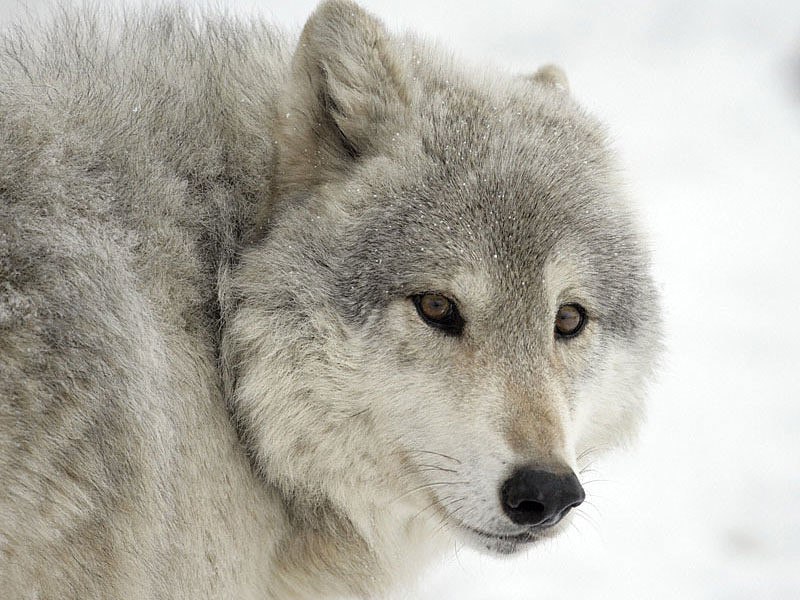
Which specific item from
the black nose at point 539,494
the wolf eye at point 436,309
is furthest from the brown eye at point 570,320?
the black nose at point 539,494

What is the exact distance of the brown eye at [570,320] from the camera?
3.15m

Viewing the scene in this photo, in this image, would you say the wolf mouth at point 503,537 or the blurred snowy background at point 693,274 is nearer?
the wolf mouth at point 503,537

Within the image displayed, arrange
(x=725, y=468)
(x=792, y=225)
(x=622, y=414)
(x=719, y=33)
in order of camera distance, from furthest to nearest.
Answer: (x=719, y=33), (x=792, y=225), (x=725, y=468), (x=622, y=414)

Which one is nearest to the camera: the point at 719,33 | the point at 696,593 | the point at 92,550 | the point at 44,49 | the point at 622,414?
the point at 92,550

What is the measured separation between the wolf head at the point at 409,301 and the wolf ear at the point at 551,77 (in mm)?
721

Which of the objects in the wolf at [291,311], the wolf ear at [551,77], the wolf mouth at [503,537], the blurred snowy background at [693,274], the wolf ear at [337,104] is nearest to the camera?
the wolf at [291,311]

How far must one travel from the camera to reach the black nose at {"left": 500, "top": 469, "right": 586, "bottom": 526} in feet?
8.77

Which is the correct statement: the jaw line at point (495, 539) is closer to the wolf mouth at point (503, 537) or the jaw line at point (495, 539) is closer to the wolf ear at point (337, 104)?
the wolf mouth at point (503, 537)

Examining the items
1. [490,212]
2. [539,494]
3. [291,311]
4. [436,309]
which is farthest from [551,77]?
[539,494]

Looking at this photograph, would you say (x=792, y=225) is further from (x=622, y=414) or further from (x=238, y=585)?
(x=238, y=585)

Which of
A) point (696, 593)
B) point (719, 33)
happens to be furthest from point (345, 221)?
point (719, 33)

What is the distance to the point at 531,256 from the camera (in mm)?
3010

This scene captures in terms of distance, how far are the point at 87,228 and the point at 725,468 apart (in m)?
4.35

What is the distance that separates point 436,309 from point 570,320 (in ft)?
1.65
